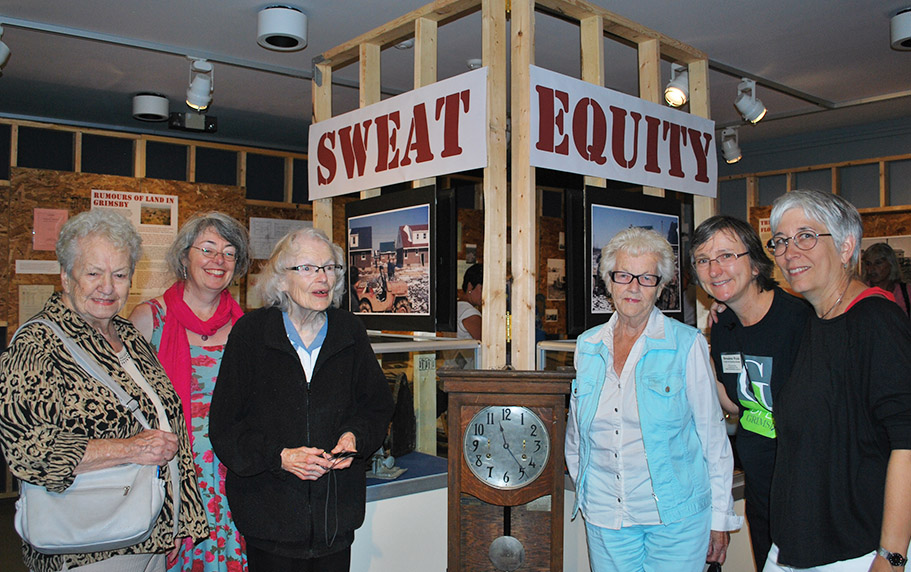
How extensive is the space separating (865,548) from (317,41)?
4.58 meters

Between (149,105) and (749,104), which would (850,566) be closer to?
(749,104)

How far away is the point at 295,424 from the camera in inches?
79.4

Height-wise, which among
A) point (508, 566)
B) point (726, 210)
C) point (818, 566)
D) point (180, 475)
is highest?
point (726, 210)

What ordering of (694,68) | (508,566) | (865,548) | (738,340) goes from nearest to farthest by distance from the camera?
(865,548)
(738,340)
(508,566)
(694,68)

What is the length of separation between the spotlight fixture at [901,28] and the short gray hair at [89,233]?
15.7 feet

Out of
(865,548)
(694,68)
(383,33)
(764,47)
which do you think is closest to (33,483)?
(865,548)

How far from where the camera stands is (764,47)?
5.13m

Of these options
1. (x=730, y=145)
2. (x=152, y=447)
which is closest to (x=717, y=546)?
(x=152, y=447)

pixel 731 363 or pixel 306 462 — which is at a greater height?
pixel 731 363

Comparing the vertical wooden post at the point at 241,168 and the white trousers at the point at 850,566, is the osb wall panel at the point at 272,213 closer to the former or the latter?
the vertical wooden post at the point at 241,168

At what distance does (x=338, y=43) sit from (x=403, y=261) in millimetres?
2445

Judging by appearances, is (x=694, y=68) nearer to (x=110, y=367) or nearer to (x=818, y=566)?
(x=818, y=566)


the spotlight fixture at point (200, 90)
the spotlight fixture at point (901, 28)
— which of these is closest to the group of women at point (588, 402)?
the spotlight fixture at point (200, 90)

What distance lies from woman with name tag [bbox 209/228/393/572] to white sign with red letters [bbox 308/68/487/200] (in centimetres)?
99
